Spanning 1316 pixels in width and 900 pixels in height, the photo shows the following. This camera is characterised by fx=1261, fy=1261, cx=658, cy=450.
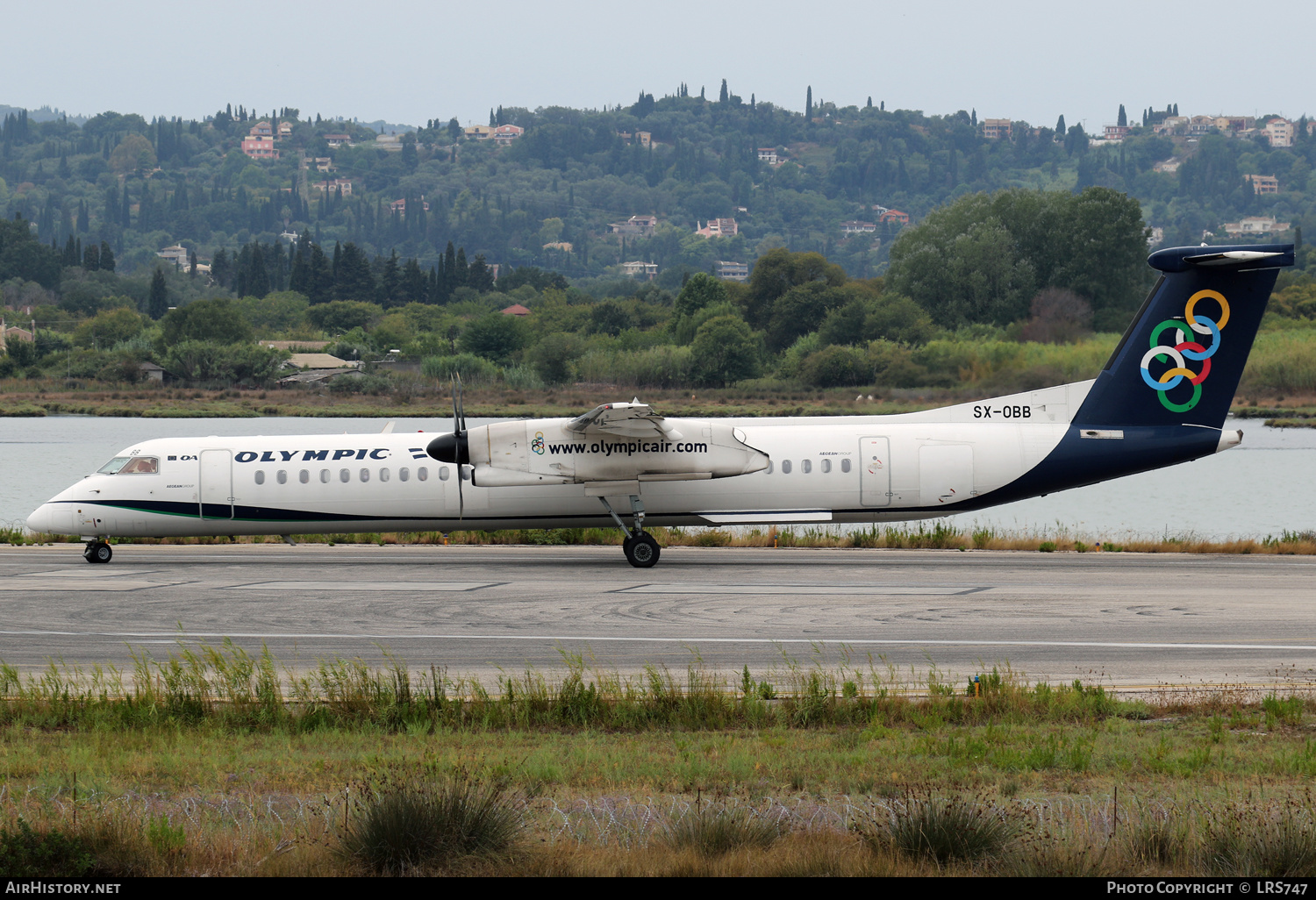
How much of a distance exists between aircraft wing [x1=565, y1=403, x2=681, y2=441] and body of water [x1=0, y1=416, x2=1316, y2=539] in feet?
40.7

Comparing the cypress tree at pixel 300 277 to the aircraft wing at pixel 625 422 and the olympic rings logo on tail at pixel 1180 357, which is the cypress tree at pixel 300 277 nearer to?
the aircraft wing at pixel 625 422

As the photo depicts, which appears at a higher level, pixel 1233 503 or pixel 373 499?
pixel 373 499

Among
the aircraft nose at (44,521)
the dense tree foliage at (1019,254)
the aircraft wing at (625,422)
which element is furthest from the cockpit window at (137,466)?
the dense tree foliage at (1019,254)

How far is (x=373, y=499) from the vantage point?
82.2ft

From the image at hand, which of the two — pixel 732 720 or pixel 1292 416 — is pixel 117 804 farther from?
pixel 1292 416

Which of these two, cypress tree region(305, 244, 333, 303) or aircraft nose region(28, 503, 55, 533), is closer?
aircraft nose region(28, 503, 55, 533)

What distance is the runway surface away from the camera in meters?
15.9

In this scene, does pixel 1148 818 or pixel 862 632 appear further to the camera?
pixel 862 632

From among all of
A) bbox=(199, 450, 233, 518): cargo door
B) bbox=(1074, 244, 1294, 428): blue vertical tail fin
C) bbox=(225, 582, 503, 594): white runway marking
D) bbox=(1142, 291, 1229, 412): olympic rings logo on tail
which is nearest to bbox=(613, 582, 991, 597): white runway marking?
bbox=(225, 582, 503, 594): white runway marking

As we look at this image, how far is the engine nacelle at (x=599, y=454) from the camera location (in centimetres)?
2406

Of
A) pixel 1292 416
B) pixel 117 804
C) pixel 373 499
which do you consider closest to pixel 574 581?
pixel 373 499

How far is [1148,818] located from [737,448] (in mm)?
16598

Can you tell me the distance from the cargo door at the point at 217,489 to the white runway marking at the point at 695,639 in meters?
7.49

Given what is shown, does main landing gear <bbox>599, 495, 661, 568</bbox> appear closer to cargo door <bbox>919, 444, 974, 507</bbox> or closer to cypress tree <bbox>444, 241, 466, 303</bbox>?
cargo door <bbox>919, 444, 974, 507</bbox>
